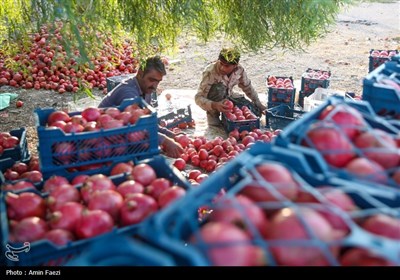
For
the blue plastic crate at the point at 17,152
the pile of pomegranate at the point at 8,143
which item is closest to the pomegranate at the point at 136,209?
the blue plastic crate at the point at 17,152

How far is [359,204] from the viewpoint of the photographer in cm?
161

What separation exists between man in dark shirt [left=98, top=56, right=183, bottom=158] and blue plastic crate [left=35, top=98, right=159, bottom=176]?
111 centimetres

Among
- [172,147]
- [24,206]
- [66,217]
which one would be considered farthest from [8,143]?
[66,217]

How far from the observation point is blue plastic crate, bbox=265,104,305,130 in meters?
5.90

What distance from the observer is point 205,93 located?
20.6 ft

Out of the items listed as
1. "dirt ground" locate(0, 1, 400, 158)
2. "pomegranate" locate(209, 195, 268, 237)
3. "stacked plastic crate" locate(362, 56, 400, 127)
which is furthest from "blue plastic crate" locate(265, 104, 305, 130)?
"pomegranate" locate(209, 195, 268, 237)

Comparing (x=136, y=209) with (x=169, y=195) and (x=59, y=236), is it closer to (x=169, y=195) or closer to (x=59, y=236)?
(x=169, y=195)

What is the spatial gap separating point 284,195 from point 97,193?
103 centimetres

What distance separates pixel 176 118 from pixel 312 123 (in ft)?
13.6

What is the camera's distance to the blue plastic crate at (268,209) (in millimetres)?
1230

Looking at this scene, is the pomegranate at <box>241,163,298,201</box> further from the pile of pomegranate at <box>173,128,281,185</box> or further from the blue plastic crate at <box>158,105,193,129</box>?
the blue plastic crate at <box>158,105,193,129</box>
